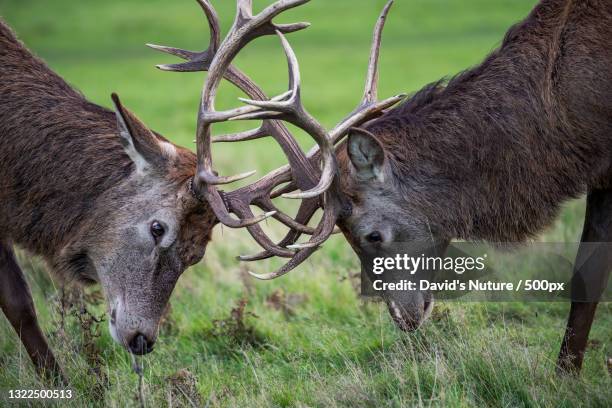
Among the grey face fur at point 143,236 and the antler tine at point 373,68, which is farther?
the antler tine at point 373,68

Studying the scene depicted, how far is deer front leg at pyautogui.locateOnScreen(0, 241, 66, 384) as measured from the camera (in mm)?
6047

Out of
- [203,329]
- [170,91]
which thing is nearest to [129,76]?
[170,91]

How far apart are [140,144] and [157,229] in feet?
1.85

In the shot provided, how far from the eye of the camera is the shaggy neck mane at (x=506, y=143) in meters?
5.83

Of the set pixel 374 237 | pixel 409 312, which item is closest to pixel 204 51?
pixel 374 237

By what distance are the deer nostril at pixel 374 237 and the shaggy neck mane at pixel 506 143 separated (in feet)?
1.08

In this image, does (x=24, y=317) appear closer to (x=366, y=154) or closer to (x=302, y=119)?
(x=302, y=119)

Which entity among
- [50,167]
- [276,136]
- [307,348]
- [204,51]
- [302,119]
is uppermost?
[204,51]

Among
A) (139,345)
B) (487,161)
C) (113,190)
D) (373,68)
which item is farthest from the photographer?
(373,68)

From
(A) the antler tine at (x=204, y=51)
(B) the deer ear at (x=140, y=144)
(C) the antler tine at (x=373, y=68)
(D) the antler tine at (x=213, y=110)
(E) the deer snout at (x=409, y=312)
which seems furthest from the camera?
(C) the antler tine at (x=373, y=68)

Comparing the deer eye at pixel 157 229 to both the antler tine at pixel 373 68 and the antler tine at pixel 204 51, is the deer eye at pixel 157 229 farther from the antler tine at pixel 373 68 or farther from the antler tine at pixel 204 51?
the antler tine at pixel 373 68

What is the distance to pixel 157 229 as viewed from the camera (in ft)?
18.5

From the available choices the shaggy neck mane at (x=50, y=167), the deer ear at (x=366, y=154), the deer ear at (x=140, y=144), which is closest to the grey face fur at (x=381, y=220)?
the deer ear at (x=366, y=154)

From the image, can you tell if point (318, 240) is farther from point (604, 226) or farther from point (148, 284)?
point (604, 226)
